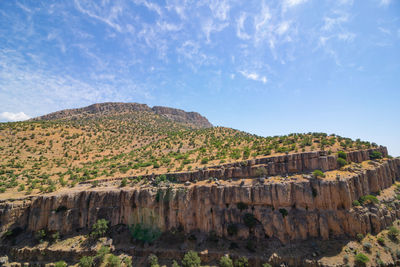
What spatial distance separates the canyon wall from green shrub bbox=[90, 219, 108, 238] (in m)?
13.2

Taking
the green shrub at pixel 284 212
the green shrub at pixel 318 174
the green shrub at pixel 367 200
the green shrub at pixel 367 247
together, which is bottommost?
the green shrub at pixel 367 247

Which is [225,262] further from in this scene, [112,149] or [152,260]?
[112,149]

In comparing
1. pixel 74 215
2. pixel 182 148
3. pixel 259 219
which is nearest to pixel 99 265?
pixel 74 215

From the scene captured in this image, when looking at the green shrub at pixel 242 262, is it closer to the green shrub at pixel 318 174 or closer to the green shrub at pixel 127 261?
the green shrub at pixel 127 261

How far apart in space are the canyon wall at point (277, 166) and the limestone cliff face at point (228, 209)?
392cm

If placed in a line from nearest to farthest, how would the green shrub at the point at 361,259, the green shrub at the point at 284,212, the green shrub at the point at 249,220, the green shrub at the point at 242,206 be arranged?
1. the green shrub at the point at 361,259
2. the green shrub at the point at 284,212
3. the green shrub at the point at 249,220
4. the green shrub at the point at 242,206

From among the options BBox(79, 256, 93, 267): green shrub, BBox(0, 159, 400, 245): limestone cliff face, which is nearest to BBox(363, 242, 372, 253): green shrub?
BBox(0, 159, 400, 245): limestone cliff face

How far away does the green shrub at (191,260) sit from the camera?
28298 mm

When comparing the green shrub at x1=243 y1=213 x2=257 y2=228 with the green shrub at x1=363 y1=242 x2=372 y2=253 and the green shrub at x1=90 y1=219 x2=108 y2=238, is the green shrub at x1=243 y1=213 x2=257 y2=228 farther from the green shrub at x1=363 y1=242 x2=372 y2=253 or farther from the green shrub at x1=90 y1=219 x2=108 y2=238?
the green shrub at x1=90 y1=219 x2=108 y2=238

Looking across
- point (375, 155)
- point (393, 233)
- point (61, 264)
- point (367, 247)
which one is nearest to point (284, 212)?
point (367, 247)

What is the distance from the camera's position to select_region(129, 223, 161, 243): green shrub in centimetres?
3432

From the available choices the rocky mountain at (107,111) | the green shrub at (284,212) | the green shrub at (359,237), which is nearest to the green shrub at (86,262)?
the green shrub at (284,212)

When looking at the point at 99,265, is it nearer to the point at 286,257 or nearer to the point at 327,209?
the point at 286,257

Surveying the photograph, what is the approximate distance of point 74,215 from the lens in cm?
3747
